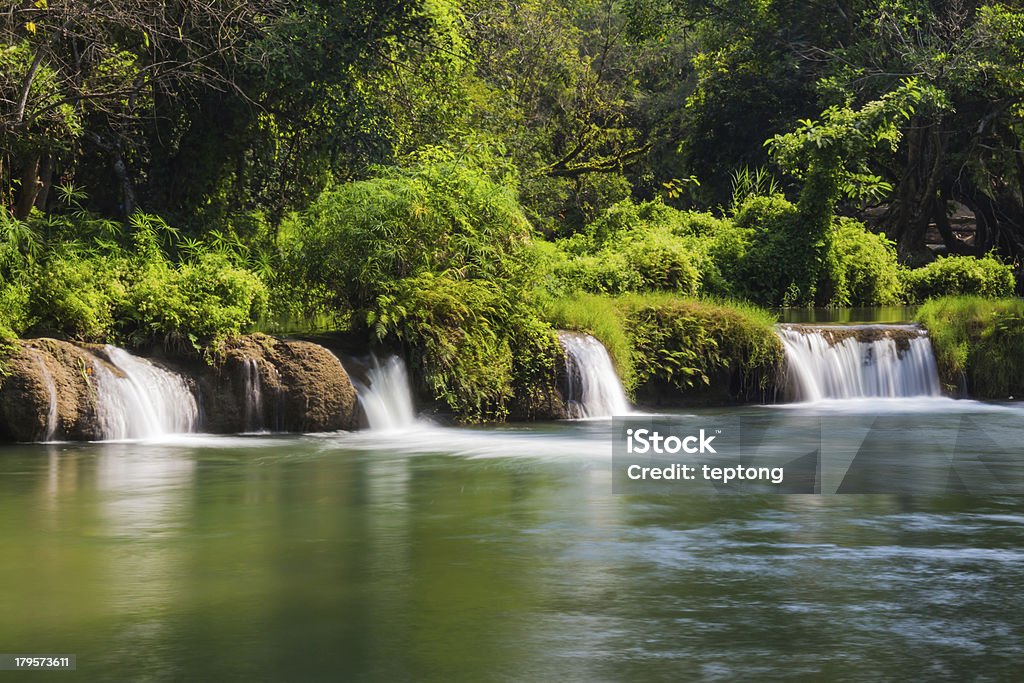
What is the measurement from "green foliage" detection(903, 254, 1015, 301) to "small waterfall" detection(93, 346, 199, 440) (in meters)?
20.6

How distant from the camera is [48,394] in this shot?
1323 centimetres

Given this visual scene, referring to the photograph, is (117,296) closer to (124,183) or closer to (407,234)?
(407,234)

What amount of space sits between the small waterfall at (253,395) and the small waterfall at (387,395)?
3.44 ft

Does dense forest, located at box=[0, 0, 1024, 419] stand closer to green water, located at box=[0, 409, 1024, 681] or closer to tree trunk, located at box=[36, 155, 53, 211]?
tree trunk, located at box=[36, 155, 53, 211]

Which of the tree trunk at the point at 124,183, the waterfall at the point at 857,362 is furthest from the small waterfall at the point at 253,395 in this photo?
the waterfall at the point at 857,362

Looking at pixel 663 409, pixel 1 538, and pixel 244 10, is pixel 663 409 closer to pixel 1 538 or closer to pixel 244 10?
pixel 244 10

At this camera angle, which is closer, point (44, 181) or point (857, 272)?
point (44, 181)

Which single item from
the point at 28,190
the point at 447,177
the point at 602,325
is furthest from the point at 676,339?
the point at 28,190

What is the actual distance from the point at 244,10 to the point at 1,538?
38.2ft

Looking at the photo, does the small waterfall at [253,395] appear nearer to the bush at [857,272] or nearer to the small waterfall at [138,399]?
the small waterfall at [138,399]

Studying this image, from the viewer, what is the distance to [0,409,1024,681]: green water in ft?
19.4

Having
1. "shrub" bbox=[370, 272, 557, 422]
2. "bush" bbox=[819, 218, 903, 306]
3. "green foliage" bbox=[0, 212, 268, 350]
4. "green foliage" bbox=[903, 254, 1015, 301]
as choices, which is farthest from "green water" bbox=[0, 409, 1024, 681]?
"green foliage" bbox=[903, 254, 1015, 301]

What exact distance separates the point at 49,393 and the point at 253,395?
2.14 meters

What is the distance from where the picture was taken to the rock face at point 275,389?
14414mm
